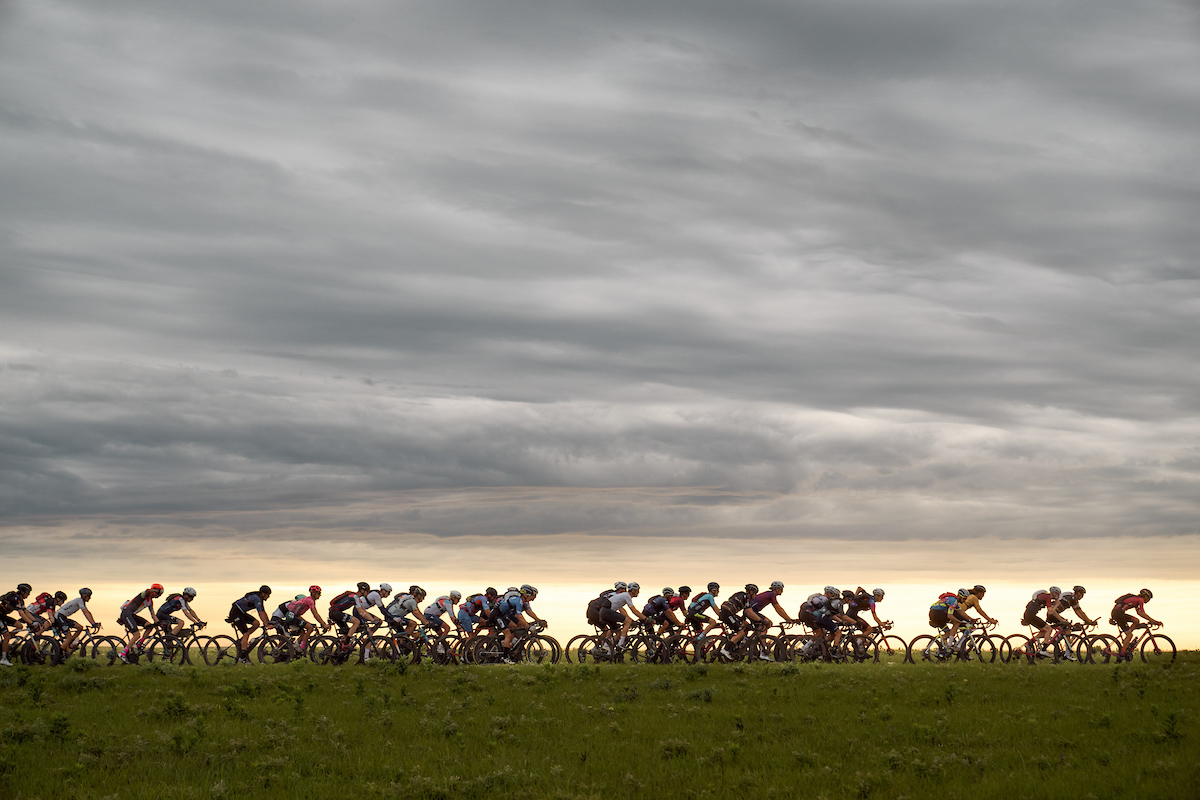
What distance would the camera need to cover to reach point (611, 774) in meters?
18.4

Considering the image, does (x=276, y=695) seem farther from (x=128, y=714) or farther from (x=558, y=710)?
(x=558, y=710)

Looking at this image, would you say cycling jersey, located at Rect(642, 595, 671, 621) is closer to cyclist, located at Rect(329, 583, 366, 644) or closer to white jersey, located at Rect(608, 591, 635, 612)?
white jersey, located at Rect(608, 591, 635, 612)

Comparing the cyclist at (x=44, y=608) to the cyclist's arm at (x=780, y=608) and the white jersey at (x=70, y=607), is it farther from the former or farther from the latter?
the cyclist's arm at (x=780, y=608)

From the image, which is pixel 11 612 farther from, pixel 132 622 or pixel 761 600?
pixel 761 600

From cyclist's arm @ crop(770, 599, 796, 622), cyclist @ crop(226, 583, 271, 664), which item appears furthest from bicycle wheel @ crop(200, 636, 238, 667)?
cyclist's arm @ crop(770, 599, 796, 622)

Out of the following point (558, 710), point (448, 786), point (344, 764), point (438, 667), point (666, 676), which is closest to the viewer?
point (448, 786)

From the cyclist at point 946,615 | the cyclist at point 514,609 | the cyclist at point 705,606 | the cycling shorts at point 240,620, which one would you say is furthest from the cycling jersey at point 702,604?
the cycling shorts at point 240,620

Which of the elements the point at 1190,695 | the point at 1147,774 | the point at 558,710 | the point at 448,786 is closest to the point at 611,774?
the point at 448,786

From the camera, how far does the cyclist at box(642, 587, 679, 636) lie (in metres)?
32.7

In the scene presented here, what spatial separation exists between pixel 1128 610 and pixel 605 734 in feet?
76.7

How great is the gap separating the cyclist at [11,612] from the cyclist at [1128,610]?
39.2 meters

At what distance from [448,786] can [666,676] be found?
11621mm

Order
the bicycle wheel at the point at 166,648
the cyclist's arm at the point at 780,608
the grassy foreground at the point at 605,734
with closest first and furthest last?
the grassy foreground at the point at 605,734 < the cyclist's arm at the point at 780,608 < the bicycle wheel at the point at 166,648

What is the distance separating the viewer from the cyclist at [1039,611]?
34.8 m
